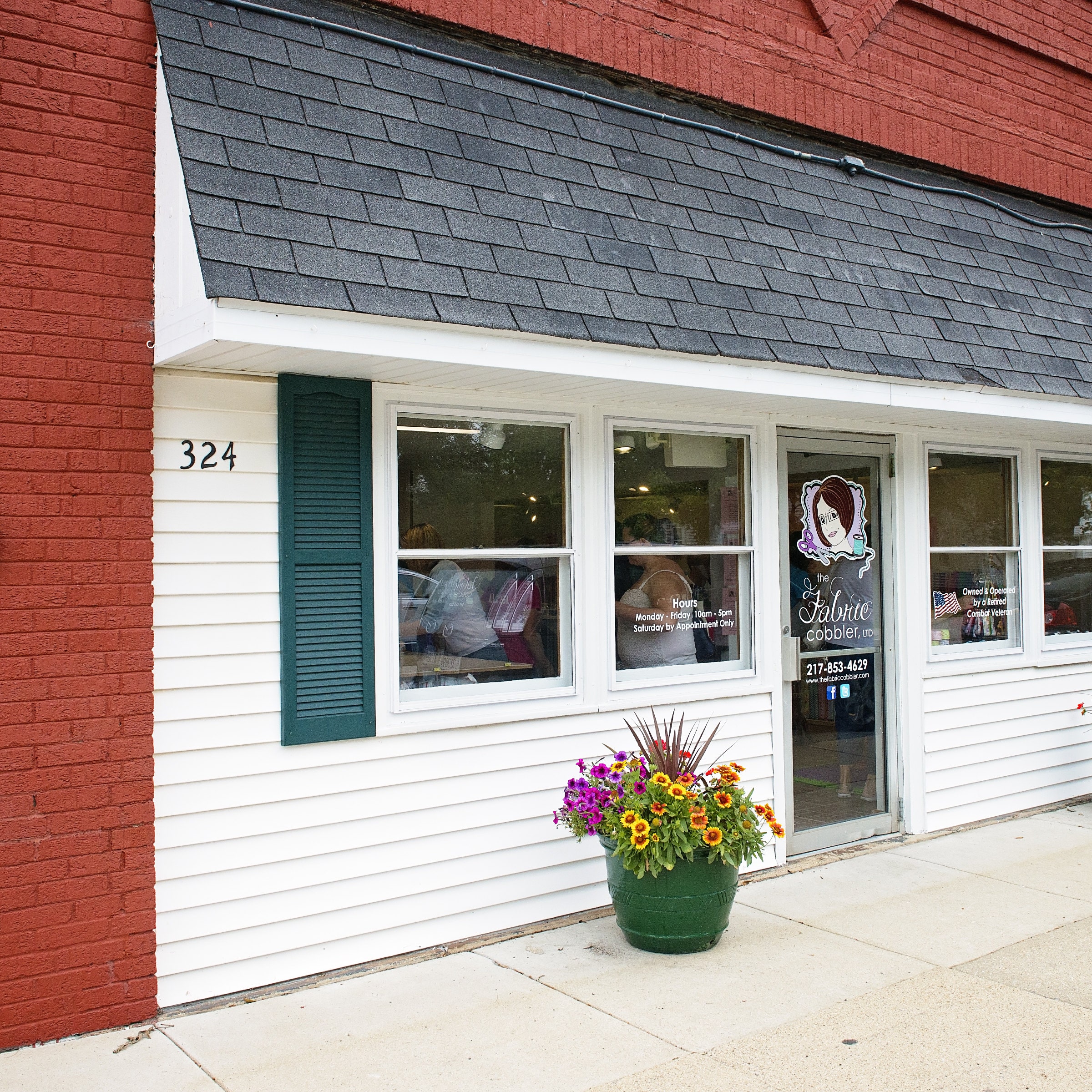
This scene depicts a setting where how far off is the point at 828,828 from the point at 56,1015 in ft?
13.1

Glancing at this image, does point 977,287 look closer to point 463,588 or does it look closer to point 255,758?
point 463,588

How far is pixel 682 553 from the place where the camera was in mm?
5633

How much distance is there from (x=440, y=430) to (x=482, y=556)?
58 cm

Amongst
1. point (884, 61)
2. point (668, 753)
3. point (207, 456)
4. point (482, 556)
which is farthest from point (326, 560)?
point (884, 61)

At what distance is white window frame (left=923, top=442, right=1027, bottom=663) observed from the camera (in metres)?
6.67

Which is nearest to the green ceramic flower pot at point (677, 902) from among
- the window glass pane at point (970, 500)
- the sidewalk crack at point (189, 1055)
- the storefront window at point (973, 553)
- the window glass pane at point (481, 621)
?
the window glass pane at point (481, 621)

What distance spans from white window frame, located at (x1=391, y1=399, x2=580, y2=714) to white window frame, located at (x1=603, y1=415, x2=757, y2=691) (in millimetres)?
183

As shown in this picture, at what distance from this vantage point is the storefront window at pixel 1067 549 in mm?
7508

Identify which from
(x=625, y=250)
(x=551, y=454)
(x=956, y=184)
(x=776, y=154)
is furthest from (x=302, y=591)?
(x=956, y=184)

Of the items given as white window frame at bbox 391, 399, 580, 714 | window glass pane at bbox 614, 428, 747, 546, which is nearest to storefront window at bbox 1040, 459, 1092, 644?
window glass pane at bbox 614, 428, 747, 546

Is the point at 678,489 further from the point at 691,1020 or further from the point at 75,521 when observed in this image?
the point at 75,521

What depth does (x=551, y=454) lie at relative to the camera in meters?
5.17

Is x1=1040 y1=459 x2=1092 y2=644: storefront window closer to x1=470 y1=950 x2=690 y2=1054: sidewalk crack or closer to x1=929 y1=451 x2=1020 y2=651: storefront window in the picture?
x1=929 y1=451 x2=1020 y2=651: storefront window

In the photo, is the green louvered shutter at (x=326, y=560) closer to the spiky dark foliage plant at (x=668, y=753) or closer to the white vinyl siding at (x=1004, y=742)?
the spiky dark foliage plant at (x=668, y=753)
